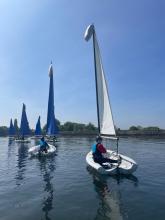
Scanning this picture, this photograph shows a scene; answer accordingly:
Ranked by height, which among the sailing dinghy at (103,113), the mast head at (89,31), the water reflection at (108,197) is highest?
the mast head at (89,31)

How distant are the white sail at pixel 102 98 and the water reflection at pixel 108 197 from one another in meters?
4.31

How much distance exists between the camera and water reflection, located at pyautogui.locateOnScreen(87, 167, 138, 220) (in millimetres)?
10250

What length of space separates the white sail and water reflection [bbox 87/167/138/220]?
431 cm

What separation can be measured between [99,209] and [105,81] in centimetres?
1357

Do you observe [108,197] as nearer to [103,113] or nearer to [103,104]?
[103,113]

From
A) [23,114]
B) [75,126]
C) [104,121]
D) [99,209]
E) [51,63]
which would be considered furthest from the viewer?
[75,126]

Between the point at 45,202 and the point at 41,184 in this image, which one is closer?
Result: the point at 45,202

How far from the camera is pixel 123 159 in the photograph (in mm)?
19250

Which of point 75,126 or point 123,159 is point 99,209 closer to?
point 123,159

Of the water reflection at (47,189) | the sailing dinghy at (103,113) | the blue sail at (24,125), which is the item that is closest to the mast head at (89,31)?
the sailing dinghy at (103,113)

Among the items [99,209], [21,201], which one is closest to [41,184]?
[21,201]

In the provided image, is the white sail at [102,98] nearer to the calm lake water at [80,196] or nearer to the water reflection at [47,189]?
the calm lake water at [80,196]

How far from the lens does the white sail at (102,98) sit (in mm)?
A: 21234

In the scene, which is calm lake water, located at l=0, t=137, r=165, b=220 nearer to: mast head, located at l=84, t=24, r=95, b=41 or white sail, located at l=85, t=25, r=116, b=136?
white sail, located at l=85, t=25, r=116, b=136
